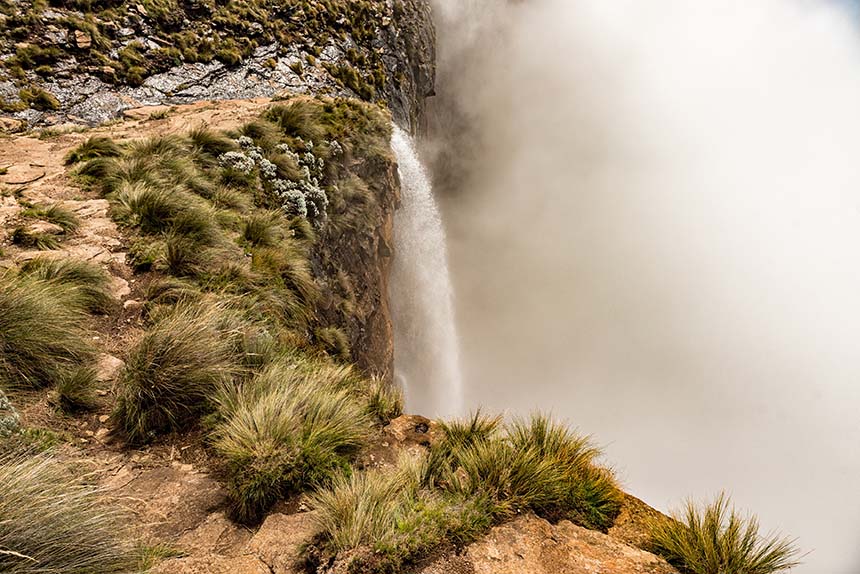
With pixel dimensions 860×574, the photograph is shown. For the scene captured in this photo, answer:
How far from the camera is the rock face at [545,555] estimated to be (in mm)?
2568

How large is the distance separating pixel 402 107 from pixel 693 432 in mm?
45594

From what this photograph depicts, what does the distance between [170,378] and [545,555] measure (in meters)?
3.37

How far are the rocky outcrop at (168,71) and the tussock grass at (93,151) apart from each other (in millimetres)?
5376

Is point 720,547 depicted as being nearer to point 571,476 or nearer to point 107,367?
point 571,476

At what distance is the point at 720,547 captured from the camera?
2648mm

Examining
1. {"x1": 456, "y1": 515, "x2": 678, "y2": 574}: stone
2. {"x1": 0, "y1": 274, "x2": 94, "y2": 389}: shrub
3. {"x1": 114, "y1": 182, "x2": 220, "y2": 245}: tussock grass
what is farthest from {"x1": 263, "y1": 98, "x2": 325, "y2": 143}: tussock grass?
{"x1": 456, "y1": 515, "x2": 678, "y2": 574}: stone

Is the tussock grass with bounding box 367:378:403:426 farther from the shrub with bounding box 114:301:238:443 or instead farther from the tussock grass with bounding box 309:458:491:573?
the shrub with bounding box 114:301:238:443

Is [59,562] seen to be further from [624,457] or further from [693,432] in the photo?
[693,432]

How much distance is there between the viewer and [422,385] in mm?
20359

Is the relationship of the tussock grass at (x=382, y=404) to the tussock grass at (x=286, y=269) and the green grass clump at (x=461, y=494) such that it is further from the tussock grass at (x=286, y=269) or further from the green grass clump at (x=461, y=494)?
the tussock grass at (x=286, y=269)

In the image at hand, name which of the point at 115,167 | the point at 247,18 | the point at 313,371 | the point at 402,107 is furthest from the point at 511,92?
the point at 313,371

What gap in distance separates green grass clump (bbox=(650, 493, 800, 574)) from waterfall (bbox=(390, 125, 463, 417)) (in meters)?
15.1

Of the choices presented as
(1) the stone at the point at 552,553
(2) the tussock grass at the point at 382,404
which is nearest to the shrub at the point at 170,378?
(2) the tussock grass at the point at 382,404

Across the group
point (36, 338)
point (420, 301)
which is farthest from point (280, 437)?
point (420, 301)
